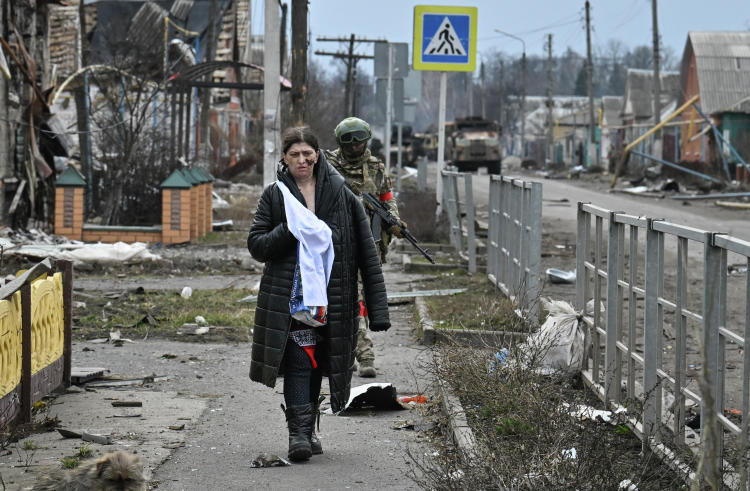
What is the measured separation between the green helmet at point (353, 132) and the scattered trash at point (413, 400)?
1.84 m

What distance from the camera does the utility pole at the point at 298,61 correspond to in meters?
13.6

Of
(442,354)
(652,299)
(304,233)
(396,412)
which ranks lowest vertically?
(396,412)

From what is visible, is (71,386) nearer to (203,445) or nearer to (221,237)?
(203,445)

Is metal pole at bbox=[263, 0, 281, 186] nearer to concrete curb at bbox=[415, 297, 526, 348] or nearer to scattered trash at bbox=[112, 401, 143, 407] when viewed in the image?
concrete curb at bbox=[415, 297, 526, 348]

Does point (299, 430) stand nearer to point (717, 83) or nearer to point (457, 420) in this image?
point (457, 420)

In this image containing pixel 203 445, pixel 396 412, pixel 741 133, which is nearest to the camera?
pixel 203 445

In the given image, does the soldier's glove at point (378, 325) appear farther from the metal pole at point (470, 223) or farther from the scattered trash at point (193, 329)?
the metal pole at point (470, 223)

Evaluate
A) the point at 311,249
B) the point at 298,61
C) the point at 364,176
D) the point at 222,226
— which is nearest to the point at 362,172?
the point at 364,176

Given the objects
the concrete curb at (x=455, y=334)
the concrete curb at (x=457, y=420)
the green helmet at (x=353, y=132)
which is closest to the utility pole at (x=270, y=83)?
the concrete curb at (x=455, y=334)

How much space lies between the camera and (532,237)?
809cm

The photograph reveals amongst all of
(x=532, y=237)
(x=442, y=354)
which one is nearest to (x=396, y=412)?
A: (x=442, y=354)

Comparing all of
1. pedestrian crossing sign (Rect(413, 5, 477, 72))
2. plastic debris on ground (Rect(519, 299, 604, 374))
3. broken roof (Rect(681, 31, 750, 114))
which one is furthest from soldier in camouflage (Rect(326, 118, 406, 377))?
broken roof (Rect(681, 31, 750, 114))

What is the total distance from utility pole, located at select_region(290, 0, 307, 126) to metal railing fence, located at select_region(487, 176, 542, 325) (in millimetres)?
3898

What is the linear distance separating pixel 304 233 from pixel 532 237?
3.78 metres
